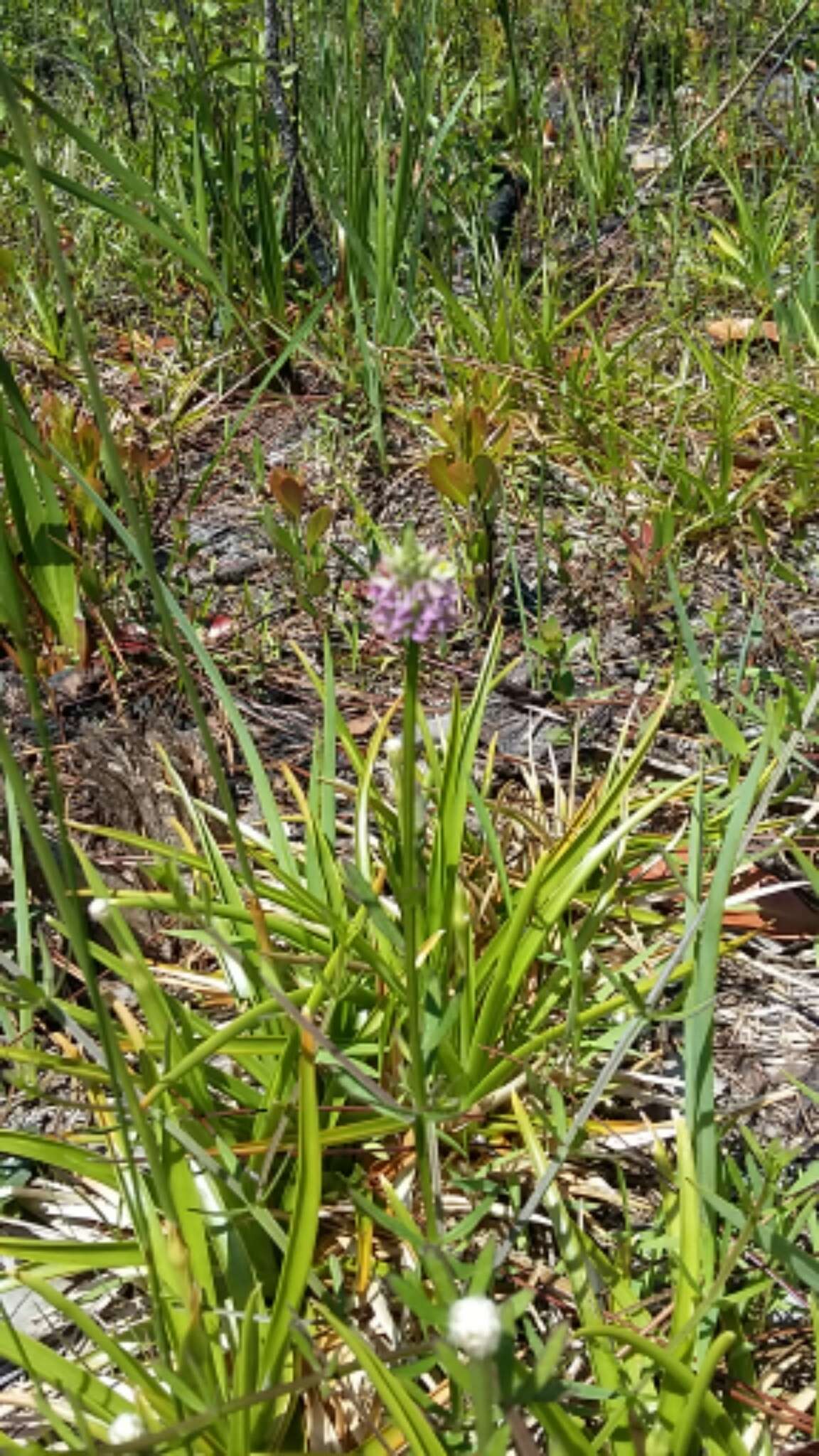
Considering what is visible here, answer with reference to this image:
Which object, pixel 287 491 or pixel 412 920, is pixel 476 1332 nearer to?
pixel 412 920

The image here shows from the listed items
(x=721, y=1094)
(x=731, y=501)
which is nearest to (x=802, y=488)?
(x=731, y=501)

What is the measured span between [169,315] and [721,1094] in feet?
7.47

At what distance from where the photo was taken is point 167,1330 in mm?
993

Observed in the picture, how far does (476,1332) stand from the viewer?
0.47 m

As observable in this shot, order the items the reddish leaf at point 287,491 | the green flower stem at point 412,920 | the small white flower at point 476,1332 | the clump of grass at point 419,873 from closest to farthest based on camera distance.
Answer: the small white flower at point 476,1332 < the green flower stem at point 412,920 < the clump of grass at point 419,873 < the reddish leaf at point 287,491

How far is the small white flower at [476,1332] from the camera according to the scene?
47cm

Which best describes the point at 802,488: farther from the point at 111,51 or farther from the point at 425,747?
the point at 111,51

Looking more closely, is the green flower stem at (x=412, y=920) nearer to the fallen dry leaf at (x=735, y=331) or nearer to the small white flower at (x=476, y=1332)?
the small white flower at (x=476, y=1332)

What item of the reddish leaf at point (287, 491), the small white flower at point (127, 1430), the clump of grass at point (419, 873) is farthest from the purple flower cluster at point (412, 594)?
the reddish leaf at point (287, 491)

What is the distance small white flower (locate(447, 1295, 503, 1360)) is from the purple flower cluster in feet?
1.16

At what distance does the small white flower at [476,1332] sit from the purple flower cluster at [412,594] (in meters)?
0.35

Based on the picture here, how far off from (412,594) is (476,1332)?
1.24ft

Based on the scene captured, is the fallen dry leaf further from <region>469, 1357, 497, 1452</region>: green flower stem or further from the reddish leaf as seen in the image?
<region>469, 1357, 497, 1452</region>: green flower stem

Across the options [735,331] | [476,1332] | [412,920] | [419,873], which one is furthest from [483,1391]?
[735,331]
